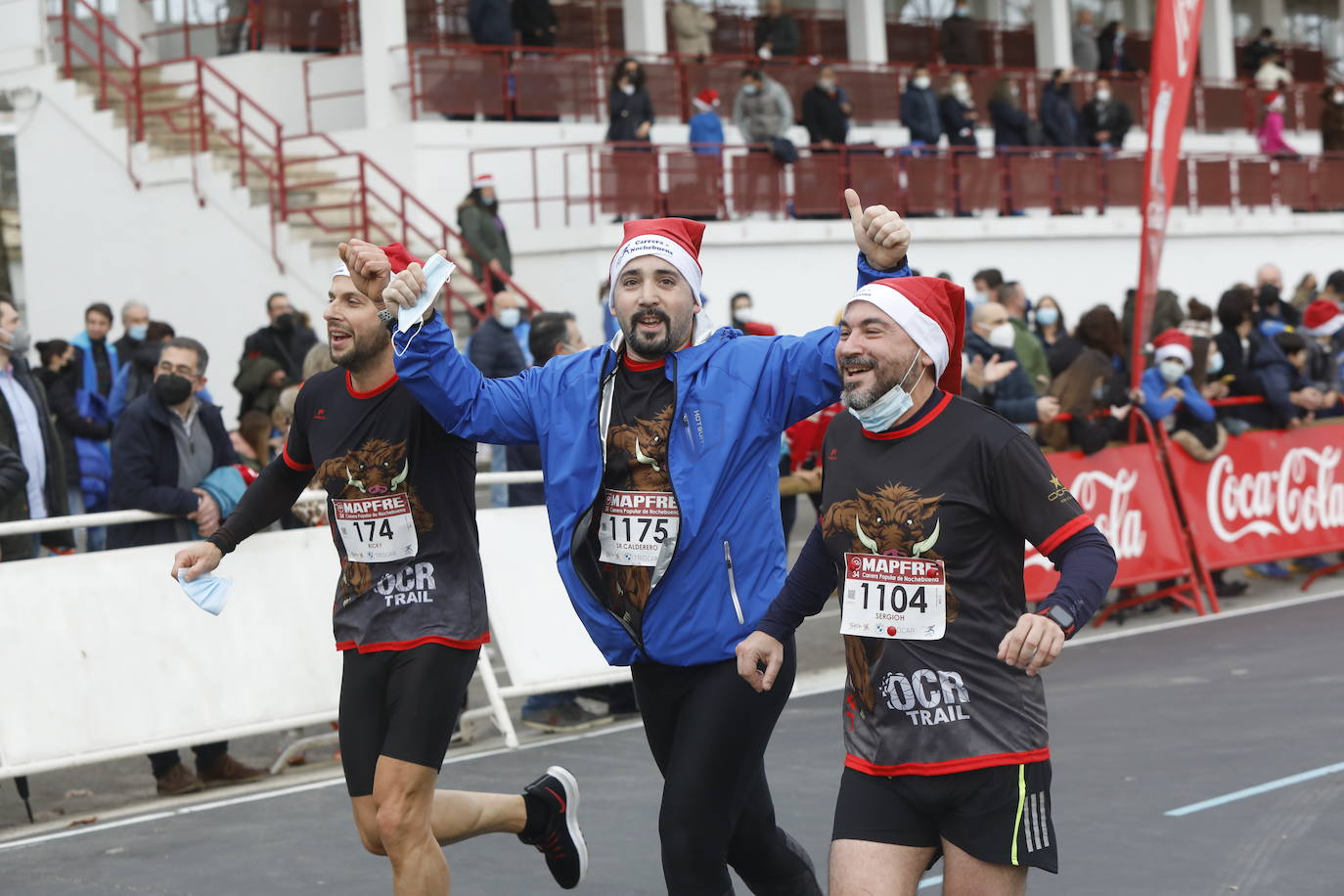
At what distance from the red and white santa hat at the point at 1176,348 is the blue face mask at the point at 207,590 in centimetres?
944

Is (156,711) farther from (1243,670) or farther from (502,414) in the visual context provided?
(1243,670)

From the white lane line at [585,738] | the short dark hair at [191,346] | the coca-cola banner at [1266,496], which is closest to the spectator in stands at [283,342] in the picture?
the white lane line at [585,738]

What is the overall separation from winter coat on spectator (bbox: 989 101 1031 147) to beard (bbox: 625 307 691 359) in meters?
22.2

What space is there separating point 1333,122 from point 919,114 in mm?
10185

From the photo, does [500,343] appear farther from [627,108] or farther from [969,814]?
[969,814]

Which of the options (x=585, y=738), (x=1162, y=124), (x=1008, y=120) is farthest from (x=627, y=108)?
(x=585, y=738)

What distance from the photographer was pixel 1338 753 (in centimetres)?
886

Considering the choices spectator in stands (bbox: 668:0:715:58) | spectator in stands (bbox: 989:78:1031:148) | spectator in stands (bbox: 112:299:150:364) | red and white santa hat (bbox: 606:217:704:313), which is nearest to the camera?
red and white santa hat (bbox: 606:217:704:313)

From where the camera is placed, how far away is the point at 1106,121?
28250 mm

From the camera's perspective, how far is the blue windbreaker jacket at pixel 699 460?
5.25 m

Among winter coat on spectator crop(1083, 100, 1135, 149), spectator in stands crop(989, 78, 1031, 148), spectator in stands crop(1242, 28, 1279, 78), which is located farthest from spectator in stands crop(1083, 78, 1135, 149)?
spectator in stands crop(1242, 28, 1279, 78)

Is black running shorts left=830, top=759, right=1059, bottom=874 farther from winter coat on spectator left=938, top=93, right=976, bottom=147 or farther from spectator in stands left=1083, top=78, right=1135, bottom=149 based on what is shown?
spectator in stands left=1083, top=78, right=1135, bottom=149

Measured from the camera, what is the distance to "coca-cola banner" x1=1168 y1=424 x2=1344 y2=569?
14234 mm

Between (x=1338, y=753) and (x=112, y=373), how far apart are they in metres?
8.83
